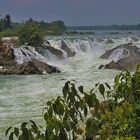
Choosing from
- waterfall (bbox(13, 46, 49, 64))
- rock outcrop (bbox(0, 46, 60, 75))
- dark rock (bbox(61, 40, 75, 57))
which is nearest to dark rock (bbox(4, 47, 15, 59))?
rock outcrop (bbox(0, 46, 60, 75))

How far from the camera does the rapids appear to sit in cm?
1500

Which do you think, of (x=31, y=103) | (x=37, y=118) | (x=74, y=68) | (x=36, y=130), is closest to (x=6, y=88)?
(x=31, y=103)

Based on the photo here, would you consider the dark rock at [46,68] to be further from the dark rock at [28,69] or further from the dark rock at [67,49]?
the dark rock at [67,49]

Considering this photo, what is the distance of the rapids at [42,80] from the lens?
591 inches

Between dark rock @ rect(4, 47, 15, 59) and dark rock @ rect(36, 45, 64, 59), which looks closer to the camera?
dark rock @ rect(4, 47, 15, 59)

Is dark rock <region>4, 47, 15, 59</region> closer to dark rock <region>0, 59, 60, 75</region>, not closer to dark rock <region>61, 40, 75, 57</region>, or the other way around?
dark rock <region>0, 59, 60, 75</region>

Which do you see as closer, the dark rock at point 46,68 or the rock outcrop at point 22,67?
the rock outcrop at point 22,67

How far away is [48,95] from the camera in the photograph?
19.0m

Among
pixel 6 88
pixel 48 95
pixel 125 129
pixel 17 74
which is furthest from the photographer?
pixel 17 74

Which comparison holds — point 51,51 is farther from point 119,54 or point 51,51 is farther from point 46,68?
point 46,68

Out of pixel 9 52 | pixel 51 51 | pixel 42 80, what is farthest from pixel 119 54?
pixel 42 80

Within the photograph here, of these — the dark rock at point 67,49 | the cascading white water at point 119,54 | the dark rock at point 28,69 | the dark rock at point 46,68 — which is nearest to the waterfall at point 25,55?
the dark rock at point 46,68

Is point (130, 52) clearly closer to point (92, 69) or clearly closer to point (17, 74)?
point (92, 69)

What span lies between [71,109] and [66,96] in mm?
126
